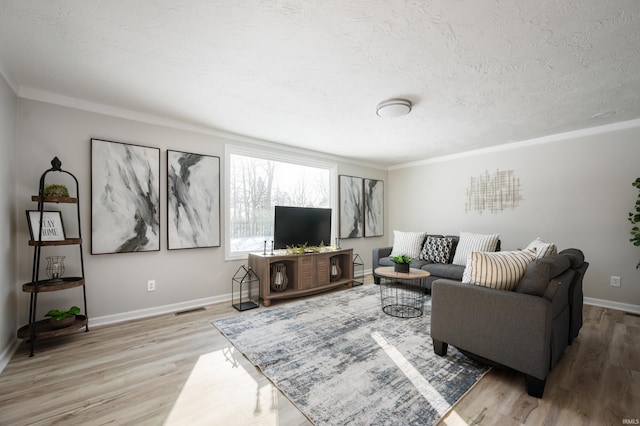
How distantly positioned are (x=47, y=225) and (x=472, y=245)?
523 centimetres

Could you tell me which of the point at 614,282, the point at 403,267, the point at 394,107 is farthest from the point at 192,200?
the point at 614,282

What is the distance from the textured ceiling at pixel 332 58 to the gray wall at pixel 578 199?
19.3 inches

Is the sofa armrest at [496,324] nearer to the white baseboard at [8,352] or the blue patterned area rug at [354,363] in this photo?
the blue patterned area rug at [354,363]

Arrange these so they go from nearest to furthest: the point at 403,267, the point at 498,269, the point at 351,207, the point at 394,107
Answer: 1. the point at 498,269
2. the point at 394,107
3. the point at 403,267
4. the point at 351,207

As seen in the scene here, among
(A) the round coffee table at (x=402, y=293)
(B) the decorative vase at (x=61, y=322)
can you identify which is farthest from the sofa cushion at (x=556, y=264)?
(B) the decorative vase at (x=61, y=322)

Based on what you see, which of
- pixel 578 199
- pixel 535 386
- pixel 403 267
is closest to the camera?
pixel 535 386

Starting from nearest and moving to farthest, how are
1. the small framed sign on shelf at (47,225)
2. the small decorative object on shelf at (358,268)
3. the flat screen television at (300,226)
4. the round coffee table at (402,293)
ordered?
1. the small framed sign on shelf at (47,225)
2. the round coffee table at (402,293)
3. the flat screen television at (300,226)
4. the small decorative object on shelf at (358,268)

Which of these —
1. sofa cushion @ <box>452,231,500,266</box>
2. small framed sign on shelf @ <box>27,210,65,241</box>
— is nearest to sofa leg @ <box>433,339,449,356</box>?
sofa cushion @ <box>452,231,500,266</box>

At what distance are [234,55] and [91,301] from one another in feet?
9.83

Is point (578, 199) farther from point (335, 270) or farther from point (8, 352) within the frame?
point (8, 352)

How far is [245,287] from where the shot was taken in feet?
13.2

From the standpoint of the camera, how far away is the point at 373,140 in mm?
4293

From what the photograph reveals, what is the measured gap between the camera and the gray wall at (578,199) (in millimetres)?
3500

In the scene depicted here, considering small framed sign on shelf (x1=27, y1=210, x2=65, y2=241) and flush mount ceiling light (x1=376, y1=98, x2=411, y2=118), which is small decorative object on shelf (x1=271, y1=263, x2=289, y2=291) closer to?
small framed sign on shelf (x1=27, y1=210, x2=65, y2=241)
